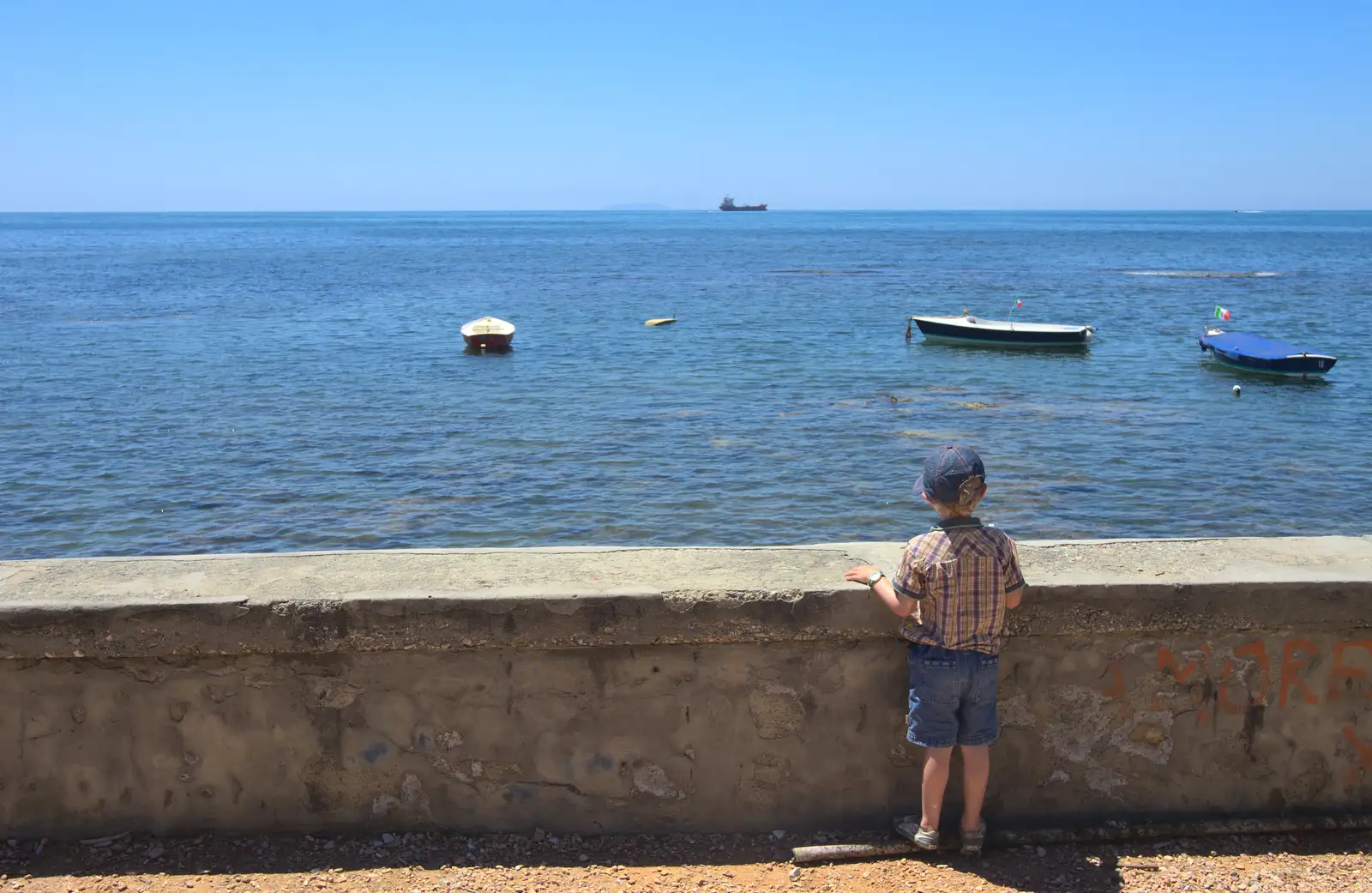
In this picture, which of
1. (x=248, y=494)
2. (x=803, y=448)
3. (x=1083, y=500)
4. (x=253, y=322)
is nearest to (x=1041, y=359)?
(x=803, y=448)

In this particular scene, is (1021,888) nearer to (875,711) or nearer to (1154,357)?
(875,711)

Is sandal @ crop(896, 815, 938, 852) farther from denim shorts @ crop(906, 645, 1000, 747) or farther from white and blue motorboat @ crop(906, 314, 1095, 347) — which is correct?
white and blue motorboat @ crop(906, 314, 1095, 347)

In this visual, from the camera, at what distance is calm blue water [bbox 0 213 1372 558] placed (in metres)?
16.2

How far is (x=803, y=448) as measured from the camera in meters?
20.8

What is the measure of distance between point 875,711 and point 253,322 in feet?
142

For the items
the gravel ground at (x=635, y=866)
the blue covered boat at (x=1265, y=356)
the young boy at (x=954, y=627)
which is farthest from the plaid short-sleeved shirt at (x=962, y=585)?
the blue covered boat at (x=1265, y=356)

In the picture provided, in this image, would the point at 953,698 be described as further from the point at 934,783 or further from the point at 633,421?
the point at 633,421

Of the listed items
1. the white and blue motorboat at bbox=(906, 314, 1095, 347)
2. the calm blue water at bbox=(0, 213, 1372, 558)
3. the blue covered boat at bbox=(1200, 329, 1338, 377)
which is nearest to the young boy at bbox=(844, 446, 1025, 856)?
the calm blue water at bbox=(0, 213, 1372, 558)

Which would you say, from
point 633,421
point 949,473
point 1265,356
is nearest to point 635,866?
point 949,473

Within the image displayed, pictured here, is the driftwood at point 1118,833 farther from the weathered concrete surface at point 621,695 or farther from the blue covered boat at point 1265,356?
the blue covered boat at point 1265,356

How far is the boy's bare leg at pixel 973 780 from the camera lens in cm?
352

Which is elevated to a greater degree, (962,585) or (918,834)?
(962,585)

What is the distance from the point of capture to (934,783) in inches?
138

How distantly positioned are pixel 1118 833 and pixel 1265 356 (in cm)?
2965
